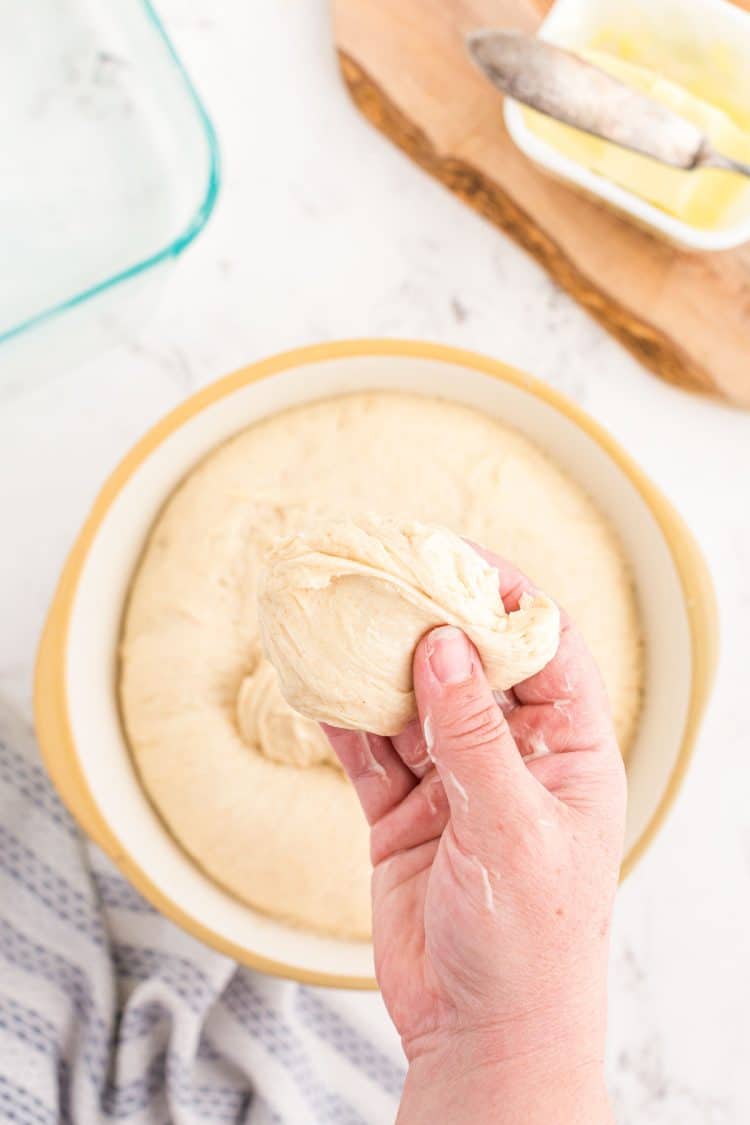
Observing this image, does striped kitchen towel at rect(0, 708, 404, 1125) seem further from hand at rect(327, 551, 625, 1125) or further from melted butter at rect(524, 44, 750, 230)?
melted butter at rect(524, 44, 750, 230)

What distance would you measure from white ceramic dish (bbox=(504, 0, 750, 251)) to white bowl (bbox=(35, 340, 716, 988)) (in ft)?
0.77

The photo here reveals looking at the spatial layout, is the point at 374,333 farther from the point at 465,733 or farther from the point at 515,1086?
the point at 515,1086

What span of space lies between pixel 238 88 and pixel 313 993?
98cm

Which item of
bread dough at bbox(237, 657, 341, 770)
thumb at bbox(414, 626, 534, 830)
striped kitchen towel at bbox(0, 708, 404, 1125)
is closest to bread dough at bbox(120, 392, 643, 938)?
bread dough at bbox(237, 657, 341, 770)

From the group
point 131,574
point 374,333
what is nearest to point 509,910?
point 131,574

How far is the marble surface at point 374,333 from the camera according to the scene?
3.71 ft

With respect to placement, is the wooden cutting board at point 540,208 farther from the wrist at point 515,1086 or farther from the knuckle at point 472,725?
the wrist at point 515,1086

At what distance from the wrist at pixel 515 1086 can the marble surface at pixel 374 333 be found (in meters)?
0.39

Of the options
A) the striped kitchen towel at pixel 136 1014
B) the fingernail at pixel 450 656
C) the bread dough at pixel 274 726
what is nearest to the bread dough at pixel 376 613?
the fingernail at pixel 450 656

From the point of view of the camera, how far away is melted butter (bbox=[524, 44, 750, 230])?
3.51 feet

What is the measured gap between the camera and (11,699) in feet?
3.68

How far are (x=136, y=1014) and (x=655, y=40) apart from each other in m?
1.11

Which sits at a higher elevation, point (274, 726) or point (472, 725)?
point (472, 725)

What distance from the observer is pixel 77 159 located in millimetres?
1209
